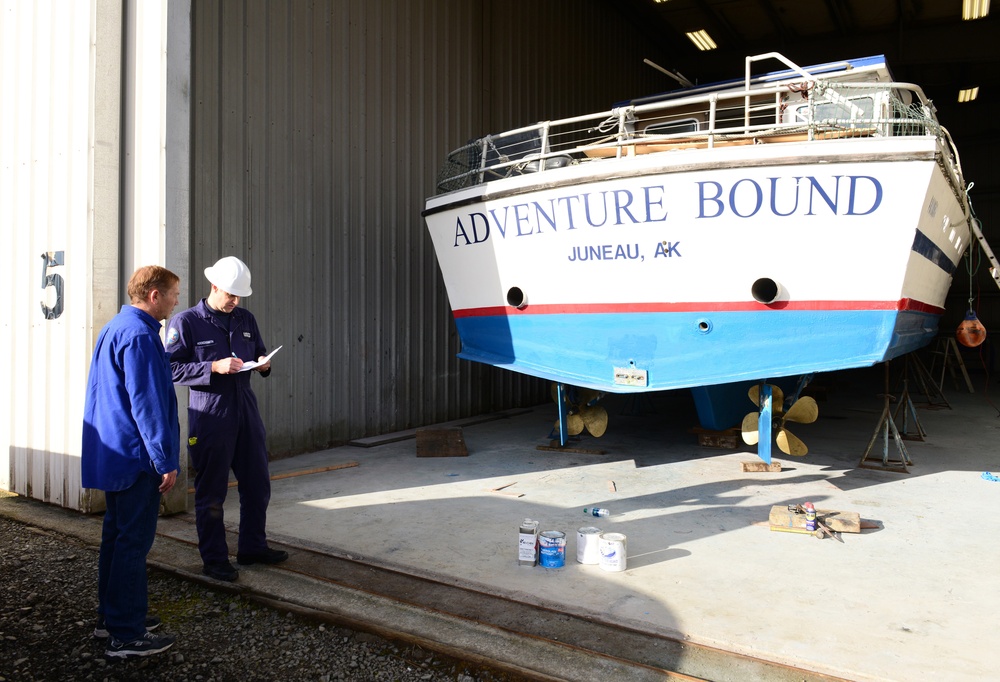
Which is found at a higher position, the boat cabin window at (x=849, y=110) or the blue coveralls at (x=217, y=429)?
the boat cabin window at (x=849, y=110)

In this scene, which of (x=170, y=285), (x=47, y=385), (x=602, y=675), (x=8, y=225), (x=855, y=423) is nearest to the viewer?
(x=602, y=675)

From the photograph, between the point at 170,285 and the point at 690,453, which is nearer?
the point at 170,285

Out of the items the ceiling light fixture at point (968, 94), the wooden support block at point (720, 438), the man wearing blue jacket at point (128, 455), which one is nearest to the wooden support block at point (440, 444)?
the wooden support block at point (720, 438)

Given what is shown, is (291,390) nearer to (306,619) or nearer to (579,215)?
(579,215)

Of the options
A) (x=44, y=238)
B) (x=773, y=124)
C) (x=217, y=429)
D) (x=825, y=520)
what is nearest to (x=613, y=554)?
(x=825, y=520)

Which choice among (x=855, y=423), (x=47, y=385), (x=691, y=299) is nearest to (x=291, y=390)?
(x=47, y=385)

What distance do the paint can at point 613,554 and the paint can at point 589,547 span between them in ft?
0.16

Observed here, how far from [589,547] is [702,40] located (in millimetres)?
14225

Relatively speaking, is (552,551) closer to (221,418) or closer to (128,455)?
(221,418)

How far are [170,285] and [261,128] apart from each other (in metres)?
3.80

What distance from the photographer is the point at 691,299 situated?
17.3 ft

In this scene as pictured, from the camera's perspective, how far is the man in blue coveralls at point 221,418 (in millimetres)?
3354

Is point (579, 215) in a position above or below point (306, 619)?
above

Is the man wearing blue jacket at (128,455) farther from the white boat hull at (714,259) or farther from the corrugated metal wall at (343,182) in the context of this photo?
the white boat hull at (714,259)
